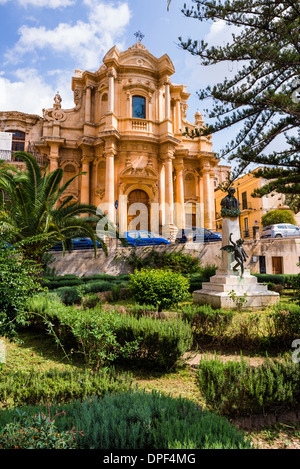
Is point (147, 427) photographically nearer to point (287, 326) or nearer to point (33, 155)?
point (287, 326)

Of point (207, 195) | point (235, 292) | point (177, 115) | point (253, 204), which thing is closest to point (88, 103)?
point (177, 115)

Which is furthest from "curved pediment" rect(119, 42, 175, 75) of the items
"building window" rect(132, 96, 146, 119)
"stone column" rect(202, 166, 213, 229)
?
"stone column" rect(202, 166, 213, 229)

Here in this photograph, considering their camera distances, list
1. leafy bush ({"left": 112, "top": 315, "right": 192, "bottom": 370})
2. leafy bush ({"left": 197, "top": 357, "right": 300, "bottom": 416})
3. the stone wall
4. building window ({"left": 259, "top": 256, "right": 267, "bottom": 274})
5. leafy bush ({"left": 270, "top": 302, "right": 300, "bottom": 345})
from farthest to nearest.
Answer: building window ({"left": 259, "top": 256, "right": 267, "bottom": 274})
the stone wall
leafy bush ({"left": 270, "top": 302, "right": 300, "bottom": 345})
leafy bush ({"left": 112, "top": 315, "right": 192, "bottom": 370})
leafy bush ({"left": 197, "top": 357, "right": 300, "bottom": 416})

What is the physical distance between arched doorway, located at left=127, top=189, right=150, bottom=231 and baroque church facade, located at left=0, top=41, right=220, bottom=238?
0.08 m

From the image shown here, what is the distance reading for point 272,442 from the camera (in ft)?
9.55

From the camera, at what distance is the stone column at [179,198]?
936 inches

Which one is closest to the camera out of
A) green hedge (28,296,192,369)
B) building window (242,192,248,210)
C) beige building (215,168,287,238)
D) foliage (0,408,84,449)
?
foliage (0,408,84,449)

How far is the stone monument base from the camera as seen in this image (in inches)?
328

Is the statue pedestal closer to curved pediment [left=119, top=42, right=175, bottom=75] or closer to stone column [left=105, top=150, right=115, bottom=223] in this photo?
stone column [left=105, top=150, right=115, bottom=223]

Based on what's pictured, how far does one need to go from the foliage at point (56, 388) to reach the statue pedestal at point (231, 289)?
5364 millimetres

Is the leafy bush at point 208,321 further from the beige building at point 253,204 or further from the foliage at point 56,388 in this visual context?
the beige building at point 253,204

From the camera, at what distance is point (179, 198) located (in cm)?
2427

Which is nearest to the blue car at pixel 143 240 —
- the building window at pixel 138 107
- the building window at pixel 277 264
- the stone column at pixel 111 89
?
the building window at pixel 277 264

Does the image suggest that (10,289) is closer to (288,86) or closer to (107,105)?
(288,86)
